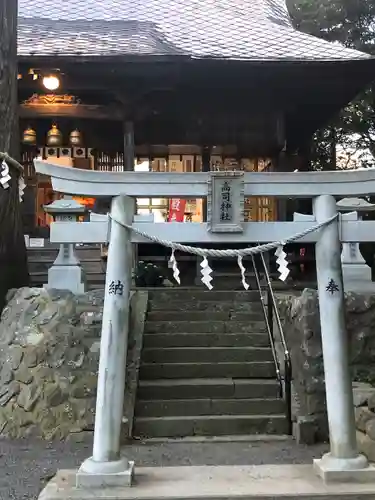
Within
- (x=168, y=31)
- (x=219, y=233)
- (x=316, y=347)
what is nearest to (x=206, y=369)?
(x=316, y=347)

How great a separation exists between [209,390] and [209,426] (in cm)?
54

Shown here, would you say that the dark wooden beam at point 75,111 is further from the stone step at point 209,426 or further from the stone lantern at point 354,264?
the stone step at point 209,426

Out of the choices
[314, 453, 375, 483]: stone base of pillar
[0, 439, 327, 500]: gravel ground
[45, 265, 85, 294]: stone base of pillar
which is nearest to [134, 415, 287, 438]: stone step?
[0, 439, 327, 500]: gravel ground

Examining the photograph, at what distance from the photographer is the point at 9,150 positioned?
8.62 metres

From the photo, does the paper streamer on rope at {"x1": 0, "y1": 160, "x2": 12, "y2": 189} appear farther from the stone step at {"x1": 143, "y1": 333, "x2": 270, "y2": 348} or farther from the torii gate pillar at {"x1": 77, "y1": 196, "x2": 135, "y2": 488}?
the stone step at {"x1": 143, "y1": 333, "x2": 270, "y2": 348}

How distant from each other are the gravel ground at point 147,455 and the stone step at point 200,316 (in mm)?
2382

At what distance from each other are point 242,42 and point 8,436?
974 centimetres

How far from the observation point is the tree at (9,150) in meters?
8.54

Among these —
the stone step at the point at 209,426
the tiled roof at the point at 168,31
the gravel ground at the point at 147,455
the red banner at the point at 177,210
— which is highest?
the tiled roof at the point at 168,31

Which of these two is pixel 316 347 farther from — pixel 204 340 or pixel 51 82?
pixel 51 82

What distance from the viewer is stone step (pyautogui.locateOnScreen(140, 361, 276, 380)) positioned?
27.2 feet

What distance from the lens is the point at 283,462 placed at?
6383mm

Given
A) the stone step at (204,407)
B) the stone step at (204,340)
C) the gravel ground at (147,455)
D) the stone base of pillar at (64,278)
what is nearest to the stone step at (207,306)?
the stone step at (204,340)

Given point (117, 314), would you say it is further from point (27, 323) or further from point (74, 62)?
point (74, 62)
